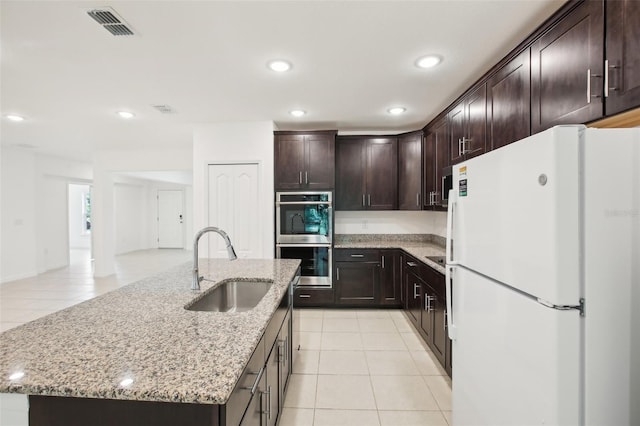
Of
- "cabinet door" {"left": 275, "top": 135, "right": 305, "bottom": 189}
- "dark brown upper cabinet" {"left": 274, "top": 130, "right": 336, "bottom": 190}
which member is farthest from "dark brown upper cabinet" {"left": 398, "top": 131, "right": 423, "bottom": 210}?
"cabinet door" {"left": 275, "top": 135, "right": 305, "bottom": 189}

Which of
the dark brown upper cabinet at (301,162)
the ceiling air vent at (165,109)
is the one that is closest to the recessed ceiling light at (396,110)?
the dark brown upper cabinet at (301,162)

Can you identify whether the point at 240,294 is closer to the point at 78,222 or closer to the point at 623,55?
the point at 623,55

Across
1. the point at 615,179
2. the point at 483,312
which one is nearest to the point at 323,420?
the point at 483,312

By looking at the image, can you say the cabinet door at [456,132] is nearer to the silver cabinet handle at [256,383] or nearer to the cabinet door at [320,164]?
the cabinet door at [320,164]

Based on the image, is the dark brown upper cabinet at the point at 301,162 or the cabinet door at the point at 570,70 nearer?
the cabinet door at the point at 570,70

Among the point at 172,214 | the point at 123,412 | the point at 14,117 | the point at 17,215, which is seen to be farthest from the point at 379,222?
the point at 172,214

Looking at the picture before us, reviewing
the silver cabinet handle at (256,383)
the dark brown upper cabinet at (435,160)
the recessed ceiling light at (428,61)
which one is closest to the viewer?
the silver cabinet handle at (256,383)

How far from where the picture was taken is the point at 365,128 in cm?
419

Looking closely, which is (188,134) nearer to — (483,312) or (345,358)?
(345,358)

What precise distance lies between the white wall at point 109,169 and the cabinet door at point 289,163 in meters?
2.36

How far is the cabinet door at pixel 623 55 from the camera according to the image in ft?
3.78

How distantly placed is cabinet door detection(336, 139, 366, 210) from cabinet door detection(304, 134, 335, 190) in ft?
0.97

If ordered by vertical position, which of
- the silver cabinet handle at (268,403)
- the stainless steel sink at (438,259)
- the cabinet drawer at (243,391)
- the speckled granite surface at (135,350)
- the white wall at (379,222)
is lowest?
the silver cabinet handle at (268,403)

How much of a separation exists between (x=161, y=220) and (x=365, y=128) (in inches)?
323
